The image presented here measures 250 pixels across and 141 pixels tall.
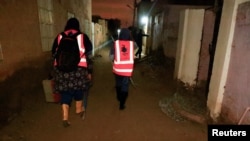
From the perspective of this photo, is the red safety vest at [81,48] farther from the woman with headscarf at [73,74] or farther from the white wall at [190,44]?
the white wall at [190,44]

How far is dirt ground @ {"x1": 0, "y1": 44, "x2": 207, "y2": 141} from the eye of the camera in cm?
362

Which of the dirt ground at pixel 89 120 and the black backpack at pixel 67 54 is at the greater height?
the black backpack at pixel 67 54

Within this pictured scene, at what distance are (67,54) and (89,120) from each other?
1533mm

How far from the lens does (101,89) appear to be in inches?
256

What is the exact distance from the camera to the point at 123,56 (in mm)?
4473

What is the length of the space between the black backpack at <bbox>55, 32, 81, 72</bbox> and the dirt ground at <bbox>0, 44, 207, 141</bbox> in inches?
47.8

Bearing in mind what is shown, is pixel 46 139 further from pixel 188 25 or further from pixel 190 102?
pixel 188 25

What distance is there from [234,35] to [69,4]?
21.0 feet

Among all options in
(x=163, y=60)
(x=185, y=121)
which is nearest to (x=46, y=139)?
(x=185, y=121)

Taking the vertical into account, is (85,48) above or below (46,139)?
above

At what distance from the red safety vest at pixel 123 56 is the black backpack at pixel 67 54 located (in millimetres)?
1089

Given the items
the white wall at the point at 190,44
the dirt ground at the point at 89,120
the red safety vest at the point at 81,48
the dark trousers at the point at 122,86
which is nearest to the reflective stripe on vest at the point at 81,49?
the red safety vest at the point at 81,48


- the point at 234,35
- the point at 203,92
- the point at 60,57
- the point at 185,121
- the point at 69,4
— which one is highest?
the point at 69,4

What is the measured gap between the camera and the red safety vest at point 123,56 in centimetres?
445
